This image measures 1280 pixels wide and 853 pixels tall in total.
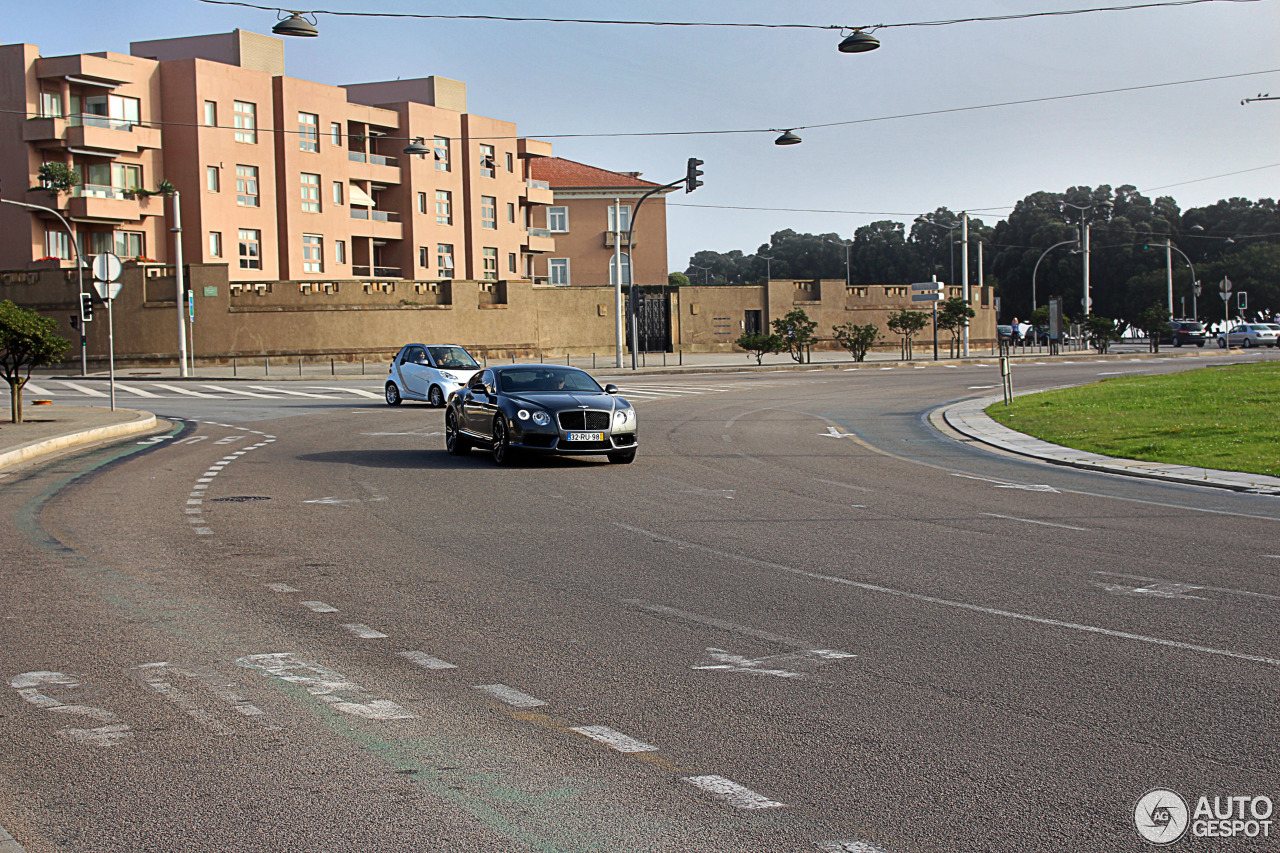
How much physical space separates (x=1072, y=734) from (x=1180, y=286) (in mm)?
108050

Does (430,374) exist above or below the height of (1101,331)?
below

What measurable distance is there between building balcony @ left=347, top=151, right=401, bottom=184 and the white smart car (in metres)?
41.4

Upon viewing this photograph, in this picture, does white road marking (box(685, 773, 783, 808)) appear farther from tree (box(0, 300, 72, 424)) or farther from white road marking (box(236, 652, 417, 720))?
tree (box(0, 300, 72, 424))

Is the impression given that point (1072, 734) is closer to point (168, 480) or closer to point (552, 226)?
point (168, 480)

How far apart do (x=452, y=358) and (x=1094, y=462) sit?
59.9 ft

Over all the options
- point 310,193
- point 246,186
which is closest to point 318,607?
point 246,186

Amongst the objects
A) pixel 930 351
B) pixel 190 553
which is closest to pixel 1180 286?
pixel 930 351

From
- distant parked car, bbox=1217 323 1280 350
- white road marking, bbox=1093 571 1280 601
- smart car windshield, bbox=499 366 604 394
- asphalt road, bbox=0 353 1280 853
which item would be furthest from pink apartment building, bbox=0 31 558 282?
white road marking, bbox=1093 571 1280 601

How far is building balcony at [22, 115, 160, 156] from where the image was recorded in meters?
58.0

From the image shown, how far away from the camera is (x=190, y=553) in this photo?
32.8 feet

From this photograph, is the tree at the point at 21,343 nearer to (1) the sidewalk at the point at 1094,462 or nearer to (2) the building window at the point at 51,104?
(1) the sidewalk at the point at 1094,462

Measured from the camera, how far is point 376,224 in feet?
237

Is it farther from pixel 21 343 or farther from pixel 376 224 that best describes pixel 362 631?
pixel 376 224

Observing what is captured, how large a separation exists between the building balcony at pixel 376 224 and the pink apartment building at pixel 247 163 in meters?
0.09
